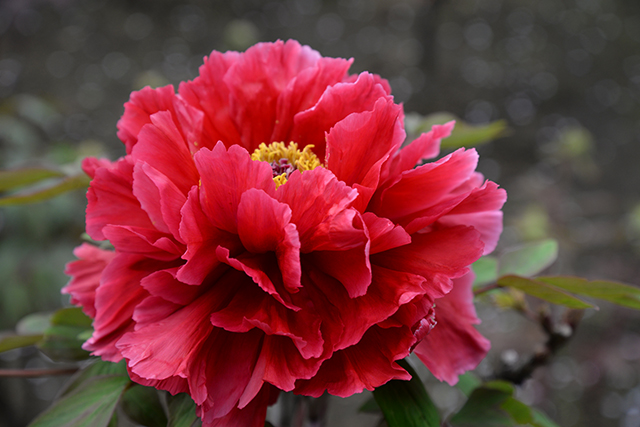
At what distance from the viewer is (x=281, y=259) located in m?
0.19

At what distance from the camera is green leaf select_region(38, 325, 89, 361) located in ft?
0.96

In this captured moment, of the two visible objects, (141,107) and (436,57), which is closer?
(141,107)

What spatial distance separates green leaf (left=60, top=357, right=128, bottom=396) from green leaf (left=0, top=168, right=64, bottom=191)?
143mm

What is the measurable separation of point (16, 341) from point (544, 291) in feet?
1.09

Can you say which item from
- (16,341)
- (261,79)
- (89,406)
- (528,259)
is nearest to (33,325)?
(16,341)

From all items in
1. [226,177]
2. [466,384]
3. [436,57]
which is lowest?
[436,57]

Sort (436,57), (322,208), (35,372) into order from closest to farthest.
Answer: (322,208), (35,372), (436,57)

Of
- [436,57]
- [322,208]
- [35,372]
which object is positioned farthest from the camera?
[436,57]

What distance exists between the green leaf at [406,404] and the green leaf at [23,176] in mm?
283

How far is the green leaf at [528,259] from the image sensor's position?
31 cm

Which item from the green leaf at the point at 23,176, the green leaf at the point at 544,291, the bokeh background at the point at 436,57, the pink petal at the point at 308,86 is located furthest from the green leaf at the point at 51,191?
the bokeh background at the point at 436,57

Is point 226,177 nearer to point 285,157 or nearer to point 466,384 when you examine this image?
point 285,157

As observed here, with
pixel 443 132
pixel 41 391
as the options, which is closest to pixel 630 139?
pixel 443 132

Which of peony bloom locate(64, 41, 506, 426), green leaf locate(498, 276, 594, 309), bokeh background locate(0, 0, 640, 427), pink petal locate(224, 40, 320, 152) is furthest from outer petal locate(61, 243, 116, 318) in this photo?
bokeh background locate(0, 0, 640, 427)
